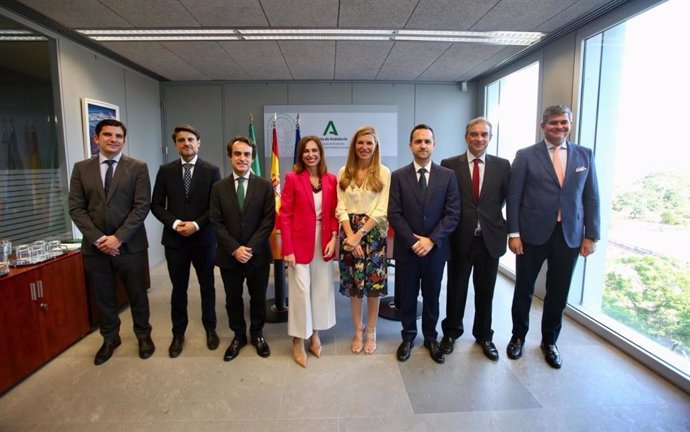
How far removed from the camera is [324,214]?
2559 millimetres

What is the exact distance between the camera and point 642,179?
297 centimetres

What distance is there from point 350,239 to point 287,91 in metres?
3.93

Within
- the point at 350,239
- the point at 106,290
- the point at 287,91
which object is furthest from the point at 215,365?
the point at 287,91

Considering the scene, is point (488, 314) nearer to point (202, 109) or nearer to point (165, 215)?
point (165, 215)

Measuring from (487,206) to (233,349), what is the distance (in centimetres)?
224

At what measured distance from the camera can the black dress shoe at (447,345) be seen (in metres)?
2.76

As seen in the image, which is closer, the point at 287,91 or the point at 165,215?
the point at 165,215

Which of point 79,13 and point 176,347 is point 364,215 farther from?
point 79,13

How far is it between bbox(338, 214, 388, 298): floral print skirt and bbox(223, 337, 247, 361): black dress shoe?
1042 millimetres

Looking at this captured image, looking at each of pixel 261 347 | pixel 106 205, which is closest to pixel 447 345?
pixel 261 347

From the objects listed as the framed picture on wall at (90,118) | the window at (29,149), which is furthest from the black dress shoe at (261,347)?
the framed picture on wall at (90,118)

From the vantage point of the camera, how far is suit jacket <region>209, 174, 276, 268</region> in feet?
8.40

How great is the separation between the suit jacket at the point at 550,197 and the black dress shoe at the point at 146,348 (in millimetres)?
2967

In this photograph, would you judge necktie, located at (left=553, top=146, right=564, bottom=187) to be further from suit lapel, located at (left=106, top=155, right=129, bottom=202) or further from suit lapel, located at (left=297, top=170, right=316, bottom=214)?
suit lapel, located at (left=106, top=155, right=129, bottom=202)
